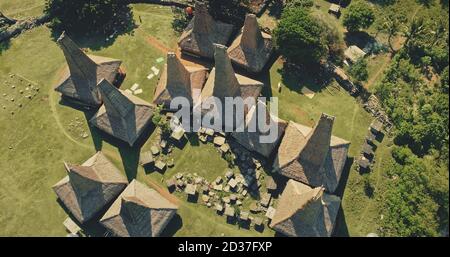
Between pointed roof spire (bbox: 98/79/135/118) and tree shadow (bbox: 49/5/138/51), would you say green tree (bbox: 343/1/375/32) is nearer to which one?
tree shadow (bbox: 49/5/138/51)

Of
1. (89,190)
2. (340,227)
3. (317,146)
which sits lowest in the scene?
(89,190)

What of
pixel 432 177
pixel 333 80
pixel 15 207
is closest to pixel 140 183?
pixel 15 207

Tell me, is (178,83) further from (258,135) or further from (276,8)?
(276,8)

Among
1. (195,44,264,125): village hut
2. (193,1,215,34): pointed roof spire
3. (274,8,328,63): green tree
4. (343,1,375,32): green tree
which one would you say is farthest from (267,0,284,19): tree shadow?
(195,44,264,125): village hut

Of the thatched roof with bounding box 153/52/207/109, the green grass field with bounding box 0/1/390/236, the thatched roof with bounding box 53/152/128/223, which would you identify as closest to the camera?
the thatched roof with bounding box 53/152/128/223

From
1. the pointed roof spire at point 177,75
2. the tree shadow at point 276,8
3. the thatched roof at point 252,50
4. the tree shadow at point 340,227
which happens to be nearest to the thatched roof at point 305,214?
the tree shadow at point 340,227

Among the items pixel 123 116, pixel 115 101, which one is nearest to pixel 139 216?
pixel 123 116
